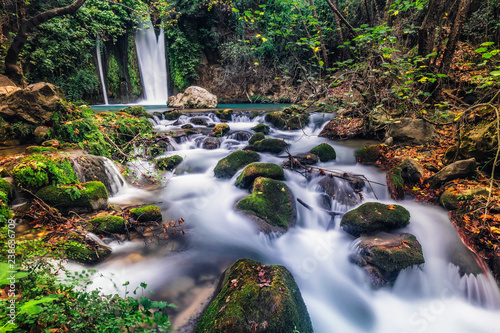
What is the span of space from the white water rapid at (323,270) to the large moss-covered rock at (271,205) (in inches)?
8.1

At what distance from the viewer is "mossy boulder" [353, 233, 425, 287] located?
3.45 metres

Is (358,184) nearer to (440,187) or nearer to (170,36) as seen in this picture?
(440,187)

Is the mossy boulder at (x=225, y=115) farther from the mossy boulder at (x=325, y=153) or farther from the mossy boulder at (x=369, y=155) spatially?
the mossy boulder at (x=369, y=155)

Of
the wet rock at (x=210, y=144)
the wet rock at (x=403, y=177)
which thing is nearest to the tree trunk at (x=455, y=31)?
the wet rock at (x=403, y=177)

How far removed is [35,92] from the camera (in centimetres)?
541

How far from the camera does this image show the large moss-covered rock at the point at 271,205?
466 centimetres

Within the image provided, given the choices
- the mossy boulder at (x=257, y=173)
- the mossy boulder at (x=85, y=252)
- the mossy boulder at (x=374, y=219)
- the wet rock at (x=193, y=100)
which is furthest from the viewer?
the wet rock at (x=193, y=100)

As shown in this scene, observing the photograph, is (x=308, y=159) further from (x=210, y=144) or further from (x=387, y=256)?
(x=210, y=144)

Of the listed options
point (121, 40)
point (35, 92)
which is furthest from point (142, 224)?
point (121, 40)

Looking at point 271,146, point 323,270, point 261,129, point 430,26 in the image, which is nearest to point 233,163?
point 271,146

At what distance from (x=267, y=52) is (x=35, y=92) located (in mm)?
18463

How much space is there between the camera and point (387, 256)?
3.48 metres

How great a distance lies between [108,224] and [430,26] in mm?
8978

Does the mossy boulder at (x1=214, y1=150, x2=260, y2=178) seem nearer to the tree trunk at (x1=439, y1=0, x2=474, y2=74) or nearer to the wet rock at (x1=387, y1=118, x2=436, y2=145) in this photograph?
the wet rock at (x1=387, y1=118, x2=436, y2=145)
